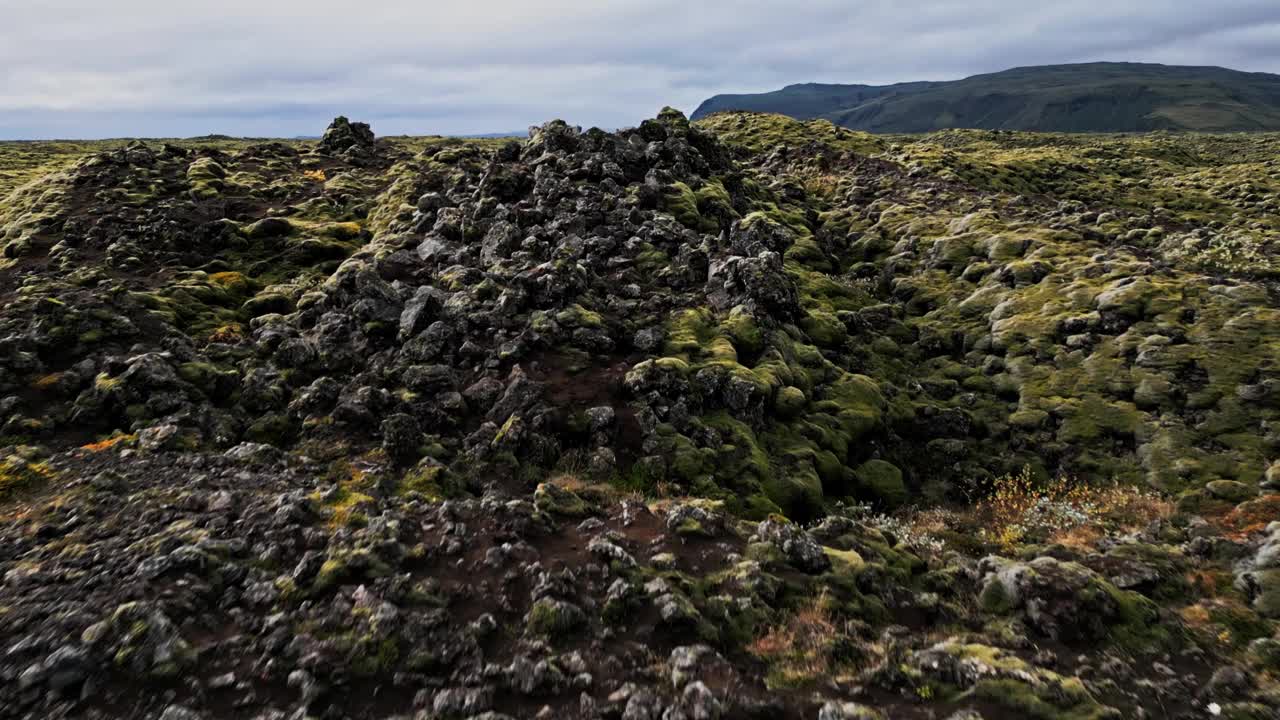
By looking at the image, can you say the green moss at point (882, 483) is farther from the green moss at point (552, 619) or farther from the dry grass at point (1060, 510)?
the green moss at point (552, 619)

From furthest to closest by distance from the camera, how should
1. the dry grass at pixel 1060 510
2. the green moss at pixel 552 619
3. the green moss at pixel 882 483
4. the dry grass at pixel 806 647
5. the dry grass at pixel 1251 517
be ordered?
1. the green moss at pixel 882 483
2. the dry grass at pixel 1060 510
3. the dry grass at pixel 1251 517
4. the green moss at pixel 552 619
5. the dry grass at pixel 806 647

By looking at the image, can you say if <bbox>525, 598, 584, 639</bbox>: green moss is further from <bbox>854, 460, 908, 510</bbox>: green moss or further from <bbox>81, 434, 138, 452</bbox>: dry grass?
<bbox>81, 434, 138, 452</bbox>: dry grass

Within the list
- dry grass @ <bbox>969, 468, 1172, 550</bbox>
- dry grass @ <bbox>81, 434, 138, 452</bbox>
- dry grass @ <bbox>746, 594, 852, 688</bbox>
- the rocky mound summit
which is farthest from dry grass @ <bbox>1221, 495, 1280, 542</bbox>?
dry grass @ <bbox>81, 434, 138, 452</bbox>

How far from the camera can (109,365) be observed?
26.7 metres

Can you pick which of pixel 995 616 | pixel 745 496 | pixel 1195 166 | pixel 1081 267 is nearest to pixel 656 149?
pixel 1081 267

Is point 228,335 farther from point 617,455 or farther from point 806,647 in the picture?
point 806,647

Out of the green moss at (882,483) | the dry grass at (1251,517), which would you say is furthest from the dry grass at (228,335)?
the dry grass at (1251,517)

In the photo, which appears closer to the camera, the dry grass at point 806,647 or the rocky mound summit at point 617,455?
the rocky mound summit at point 617,455

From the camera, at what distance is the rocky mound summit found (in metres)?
13.3

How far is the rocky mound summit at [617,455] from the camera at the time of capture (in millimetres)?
13266

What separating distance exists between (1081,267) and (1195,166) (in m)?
106

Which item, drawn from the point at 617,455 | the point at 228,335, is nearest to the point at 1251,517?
the point at 617,455

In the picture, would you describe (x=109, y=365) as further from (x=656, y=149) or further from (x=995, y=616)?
(x=656, y=149)

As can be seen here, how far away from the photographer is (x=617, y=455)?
2458 cm
